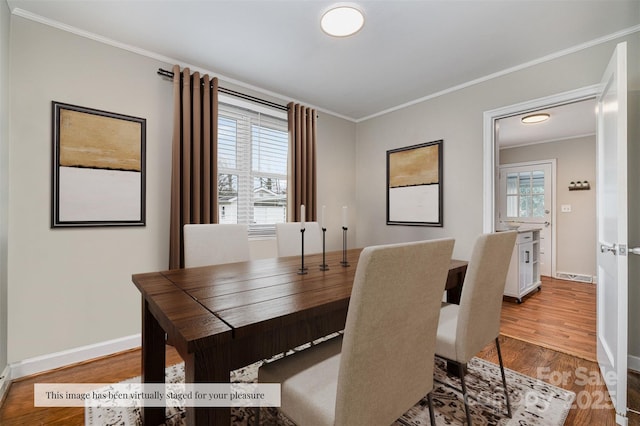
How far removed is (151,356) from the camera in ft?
4.87

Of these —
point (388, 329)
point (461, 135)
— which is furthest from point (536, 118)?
point (388, 329)

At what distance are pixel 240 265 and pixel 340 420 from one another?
1186 millimetres

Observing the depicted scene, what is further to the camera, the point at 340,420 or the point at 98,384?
the point at 98,384

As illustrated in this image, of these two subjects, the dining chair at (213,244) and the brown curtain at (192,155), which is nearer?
the dining chair at (213,244)

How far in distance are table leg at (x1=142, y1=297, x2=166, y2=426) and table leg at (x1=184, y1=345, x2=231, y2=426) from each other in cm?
74

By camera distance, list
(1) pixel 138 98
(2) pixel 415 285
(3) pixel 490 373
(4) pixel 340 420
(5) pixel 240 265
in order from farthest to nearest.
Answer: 1. (1) pixel 138 98
2. (3) pixel 490 373
3. (5) pixel 240 265
4. (2) pixel 415 285
5. (4) pixel 340 420

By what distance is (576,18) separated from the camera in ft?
6.48

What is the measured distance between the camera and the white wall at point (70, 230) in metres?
1.95

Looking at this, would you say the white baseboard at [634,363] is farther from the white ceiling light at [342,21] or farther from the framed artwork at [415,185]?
the white ceiling light at [342,21]

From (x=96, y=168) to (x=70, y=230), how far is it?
1.62 feet

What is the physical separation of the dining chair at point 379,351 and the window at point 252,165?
2134 millimetres

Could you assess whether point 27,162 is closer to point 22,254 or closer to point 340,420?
point 22,254

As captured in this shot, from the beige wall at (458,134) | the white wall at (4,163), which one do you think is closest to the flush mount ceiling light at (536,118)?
the beige wall at (458,134)

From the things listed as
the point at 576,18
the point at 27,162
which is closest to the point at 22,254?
the point at 27,162
